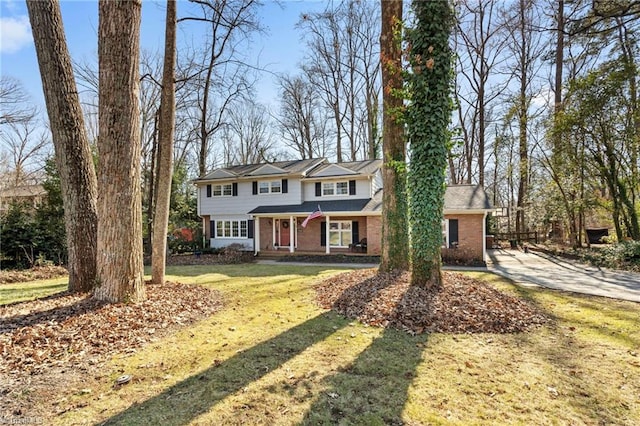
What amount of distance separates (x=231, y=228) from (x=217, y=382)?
18063 mm

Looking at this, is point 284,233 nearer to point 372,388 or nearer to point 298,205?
point 298,205

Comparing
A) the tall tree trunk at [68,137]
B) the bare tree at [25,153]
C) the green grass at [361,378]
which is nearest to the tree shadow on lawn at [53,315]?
the tall tree trunk at [68,137]

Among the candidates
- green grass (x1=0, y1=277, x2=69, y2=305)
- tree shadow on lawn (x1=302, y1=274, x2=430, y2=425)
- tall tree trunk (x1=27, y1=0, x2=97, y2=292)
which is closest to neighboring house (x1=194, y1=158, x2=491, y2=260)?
green grass (x1=0, y1=277, x2=69, y2=305)

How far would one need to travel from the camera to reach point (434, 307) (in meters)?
5.76

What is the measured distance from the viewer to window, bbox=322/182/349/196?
62.3 ft

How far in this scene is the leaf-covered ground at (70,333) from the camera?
11.4 ft

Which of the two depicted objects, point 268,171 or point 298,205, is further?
point 268,171

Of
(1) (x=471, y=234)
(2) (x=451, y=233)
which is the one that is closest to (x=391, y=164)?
(2) (x=451, y=233)

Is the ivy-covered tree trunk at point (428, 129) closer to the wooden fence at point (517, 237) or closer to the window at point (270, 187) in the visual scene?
the window at point (270, 187)

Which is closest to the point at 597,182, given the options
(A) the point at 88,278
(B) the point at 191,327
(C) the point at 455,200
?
(C) the point at 455,200

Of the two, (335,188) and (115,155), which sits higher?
(335,188)

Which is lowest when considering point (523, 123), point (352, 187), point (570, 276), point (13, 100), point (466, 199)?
point (570, 276)

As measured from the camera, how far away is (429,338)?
472 centimetres

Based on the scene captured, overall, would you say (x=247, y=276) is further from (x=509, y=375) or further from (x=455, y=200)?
(x=455, y=200)
